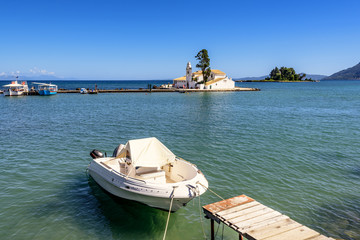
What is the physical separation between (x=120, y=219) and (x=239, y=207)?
5.58 meters

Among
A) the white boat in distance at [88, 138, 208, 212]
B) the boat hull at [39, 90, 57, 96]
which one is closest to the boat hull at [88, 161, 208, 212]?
the white boat in distance at [88, 138, 208, 212]

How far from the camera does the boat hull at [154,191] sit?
957 centimetres

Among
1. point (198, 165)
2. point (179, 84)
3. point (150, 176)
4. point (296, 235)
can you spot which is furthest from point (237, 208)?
point (179, 84)

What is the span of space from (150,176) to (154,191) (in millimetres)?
1223

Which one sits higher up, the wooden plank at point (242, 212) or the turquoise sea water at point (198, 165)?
the wooden plank at point (242, 212)

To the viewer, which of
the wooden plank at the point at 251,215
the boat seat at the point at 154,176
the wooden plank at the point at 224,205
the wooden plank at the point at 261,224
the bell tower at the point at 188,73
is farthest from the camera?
the bell tower at the point at 188,73

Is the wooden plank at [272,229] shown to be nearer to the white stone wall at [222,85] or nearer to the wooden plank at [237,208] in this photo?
the wooden plank at [237,208]

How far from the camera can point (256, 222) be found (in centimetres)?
753

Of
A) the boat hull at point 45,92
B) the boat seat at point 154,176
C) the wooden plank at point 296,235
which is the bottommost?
the wooden plank at point 296,235

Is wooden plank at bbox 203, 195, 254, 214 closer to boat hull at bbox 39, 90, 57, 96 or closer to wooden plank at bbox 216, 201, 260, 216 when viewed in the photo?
wooden plank at bbox 216, 201, 260, 216

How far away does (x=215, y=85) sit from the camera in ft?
327

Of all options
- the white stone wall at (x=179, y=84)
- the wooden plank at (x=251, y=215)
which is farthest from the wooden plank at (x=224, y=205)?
the white stone wall at (x=179, y=84)

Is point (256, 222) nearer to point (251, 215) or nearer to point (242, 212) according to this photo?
point (251, 215)

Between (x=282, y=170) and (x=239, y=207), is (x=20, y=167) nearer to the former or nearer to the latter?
(x=239, y=207)
